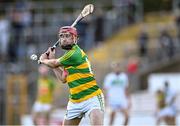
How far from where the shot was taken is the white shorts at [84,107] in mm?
14906

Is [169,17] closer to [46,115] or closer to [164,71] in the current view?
[164,71]

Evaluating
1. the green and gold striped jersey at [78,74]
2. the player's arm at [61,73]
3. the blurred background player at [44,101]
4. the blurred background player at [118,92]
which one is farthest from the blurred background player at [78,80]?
the blurred background player at [44,101]

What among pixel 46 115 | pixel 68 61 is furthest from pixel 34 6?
pixel 68 61

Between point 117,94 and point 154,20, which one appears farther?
point 154,20

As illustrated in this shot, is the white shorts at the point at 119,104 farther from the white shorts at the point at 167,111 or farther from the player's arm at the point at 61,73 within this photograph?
the player's arm at the point at 61,73

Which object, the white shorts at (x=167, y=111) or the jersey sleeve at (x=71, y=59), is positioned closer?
the jersey sleeve at (x=71, y=59)

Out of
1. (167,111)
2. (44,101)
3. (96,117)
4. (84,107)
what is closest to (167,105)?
(167,111)

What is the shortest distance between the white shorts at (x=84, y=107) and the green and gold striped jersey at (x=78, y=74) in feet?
0.23

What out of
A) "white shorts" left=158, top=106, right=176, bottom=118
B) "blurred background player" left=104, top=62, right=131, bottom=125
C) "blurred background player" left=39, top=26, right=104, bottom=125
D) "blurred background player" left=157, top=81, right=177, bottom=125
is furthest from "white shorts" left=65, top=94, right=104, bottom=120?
"white shorts" left=158, top=106, right=176, bottom=118

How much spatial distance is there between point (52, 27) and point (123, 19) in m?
2.95

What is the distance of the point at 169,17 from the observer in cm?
3538

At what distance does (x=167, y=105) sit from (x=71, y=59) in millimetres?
9659

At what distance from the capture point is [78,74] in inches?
587

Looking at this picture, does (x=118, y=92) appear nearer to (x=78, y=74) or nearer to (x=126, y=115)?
(x=126, y=115)
